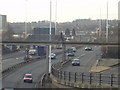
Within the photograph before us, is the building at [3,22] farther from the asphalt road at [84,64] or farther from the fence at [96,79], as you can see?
the fence at [96,79]

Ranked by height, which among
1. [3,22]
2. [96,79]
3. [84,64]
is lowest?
[84,64]

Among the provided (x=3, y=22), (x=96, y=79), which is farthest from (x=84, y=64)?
(x=3, y=22)

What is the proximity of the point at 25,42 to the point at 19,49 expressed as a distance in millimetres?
58439

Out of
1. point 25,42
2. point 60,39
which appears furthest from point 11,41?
point 60,39

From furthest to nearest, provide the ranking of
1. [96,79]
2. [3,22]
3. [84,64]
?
[3,22] < [84,64] < [96,79]

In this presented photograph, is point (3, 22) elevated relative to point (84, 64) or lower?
A: elevated

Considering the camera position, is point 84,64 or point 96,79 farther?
point 84,64

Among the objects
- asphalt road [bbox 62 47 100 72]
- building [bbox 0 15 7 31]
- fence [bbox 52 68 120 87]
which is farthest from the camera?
building [bbox 0 15 7 31]

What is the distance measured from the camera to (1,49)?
78375 mm

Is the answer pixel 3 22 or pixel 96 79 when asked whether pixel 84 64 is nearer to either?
pixel 96 79

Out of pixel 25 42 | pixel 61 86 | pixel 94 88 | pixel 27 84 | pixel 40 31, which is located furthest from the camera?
pixel 40 31

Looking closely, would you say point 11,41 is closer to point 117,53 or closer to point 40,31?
point 40,31

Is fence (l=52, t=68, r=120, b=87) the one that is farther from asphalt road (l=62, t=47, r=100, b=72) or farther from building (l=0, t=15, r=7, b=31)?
building (l=0, t=15, r=7, b=31)

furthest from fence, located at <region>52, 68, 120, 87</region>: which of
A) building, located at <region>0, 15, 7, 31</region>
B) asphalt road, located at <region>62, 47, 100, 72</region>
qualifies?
building, located at <region>0, 15, 7, 31</region>
